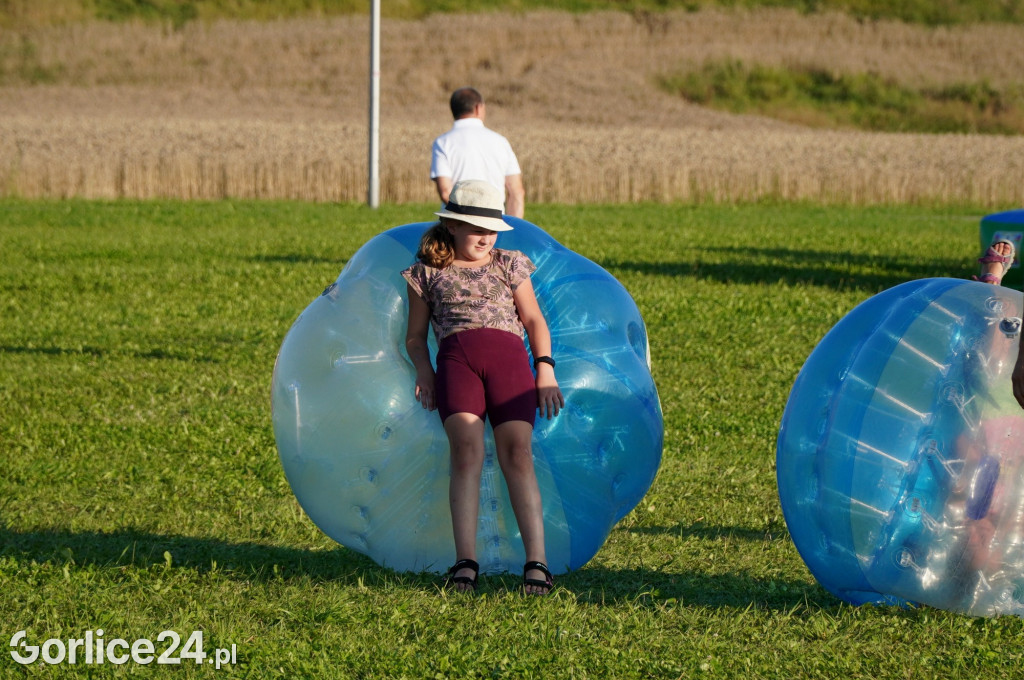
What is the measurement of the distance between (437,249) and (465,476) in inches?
36.9

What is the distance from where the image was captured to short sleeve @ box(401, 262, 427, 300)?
527cm

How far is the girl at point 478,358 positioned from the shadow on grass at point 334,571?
30 cm

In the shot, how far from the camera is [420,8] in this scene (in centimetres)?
7469

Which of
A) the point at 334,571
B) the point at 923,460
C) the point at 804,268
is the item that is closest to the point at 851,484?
the point at 923,460

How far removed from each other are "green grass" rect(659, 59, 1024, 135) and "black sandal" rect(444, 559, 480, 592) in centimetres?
6001

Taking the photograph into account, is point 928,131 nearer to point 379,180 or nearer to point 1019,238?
point 379,180

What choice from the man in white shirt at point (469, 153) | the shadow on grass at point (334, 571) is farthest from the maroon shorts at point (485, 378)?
the man in white shirt at point (469, 153)

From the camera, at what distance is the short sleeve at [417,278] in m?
5.27

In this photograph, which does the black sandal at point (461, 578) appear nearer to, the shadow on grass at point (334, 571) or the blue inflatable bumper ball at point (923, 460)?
the shadow on grass at point (334, 571)

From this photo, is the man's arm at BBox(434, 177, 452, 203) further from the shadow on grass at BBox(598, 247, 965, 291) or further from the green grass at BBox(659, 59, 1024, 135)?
the green grass at BBox(659, 59, 1024, 135)

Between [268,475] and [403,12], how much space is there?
69487mm

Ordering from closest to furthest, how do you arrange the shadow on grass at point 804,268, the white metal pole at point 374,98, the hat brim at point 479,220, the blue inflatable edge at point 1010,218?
the hat brim at point 479,220 < the blue inflatable edge at point 1010,218 < the shadow on grass at point 804,268 < the white metal pole at point 374,98

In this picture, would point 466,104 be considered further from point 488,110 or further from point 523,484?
point 488,110

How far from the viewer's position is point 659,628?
475cm
